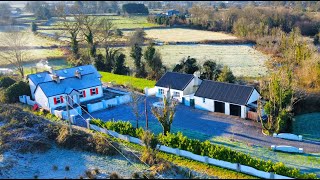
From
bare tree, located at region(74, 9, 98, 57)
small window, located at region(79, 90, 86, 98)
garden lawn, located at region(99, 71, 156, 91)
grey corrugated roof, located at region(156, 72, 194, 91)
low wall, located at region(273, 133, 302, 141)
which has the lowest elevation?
low wall, located at region(273, 133, 302, 141)

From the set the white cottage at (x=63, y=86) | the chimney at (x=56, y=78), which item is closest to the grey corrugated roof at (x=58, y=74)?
the white cottage at (x=63, y=86)

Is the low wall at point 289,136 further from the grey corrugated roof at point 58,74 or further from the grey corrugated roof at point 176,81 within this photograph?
the grey corrugated roof at point 58,74

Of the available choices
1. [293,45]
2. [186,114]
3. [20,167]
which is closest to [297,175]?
[186,114]

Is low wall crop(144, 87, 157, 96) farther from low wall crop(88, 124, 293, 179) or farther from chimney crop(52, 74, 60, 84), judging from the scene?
low wall crop(88, 124, 293, 179)

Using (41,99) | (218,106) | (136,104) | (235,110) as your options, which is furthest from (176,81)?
(41,99)

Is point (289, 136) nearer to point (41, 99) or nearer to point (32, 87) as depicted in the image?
point (41, 99)

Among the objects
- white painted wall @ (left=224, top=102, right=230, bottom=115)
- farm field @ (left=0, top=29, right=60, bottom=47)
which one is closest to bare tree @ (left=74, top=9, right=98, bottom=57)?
farm field @ (left=0, top=29, right=60, bottom=47)
